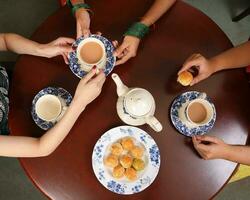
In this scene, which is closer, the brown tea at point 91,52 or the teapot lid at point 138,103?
the teapot lid at point 138,103

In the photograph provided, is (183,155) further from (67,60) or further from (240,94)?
(67,60)

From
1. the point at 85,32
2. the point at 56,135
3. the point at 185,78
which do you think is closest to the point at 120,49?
the point at 85,32

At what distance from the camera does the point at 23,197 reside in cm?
156

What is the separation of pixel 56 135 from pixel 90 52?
274 millimetres

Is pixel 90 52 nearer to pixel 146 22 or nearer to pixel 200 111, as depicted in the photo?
pixel 146 22

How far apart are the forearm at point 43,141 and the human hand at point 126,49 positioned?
23 centimetres

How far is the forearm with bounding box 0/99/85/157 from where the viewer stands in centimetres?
91

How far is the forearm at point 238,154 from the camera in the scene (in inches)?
38.2

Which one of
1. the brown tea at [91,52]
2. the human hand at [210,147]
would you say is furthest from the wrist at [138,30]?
the human hand at [210,147]

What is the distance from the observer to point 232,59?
1.06 meters

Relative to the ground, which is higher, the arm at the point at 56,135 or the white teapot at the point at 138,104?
the white teapot at the point at 138,104

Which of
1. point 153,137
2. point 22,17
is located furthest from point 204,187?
point 22,17

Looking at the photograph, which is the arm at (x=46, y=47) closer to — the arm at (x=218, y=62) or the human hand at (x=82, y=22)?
the human hand at (x=82, y=22)

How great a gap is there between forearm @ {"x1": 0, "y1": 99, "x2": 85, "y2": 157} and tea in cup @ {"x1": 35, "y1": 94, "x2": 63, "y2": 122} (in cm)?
7
